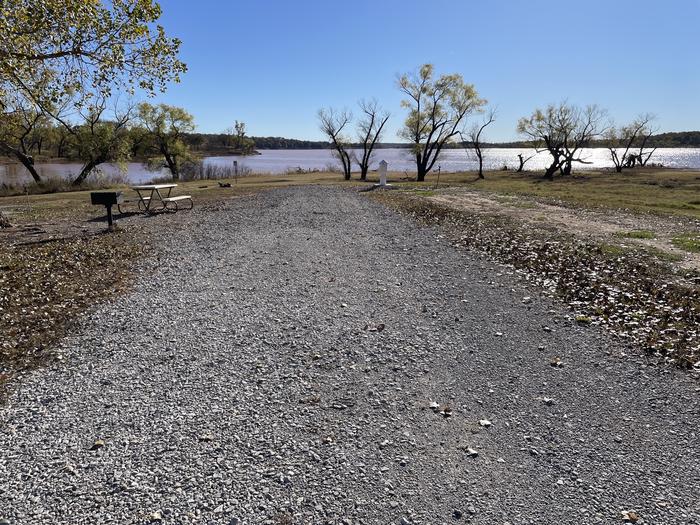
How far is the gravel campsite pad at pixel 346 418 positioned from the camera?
3.05 metres

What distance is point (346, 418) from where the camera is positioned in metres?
4.06

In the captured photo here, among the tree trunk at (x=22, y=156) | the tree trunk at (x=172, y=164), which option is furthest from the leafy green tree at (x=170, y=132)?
the tree trunk at (x=22, y=156)

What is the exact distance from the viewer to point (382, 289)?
26.4 ft

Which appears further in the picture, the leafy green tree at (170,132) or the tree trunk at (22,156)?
the leafy green tree at (170,132)

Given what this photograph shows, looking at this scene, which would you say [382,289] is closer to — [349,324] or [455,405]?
[349,324]

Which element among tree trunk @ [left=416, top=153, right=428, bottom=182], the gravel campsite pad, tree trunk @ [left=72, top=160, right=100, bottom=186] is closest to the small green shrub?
the gravel campsite pad

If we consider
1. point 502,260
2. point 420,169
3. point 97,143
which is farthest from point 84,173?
point 502,260

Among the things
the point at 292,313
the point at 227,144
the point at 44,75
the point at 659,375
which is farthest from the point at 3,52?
the point at 227,144

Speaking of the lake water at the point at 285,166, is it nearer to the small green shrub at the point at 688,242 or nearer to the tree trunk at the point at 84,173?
the tree trunk at the point at 84,173

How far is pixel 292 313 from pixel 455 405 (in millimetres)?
3210

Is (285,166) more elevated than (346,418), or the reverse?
(285,166)

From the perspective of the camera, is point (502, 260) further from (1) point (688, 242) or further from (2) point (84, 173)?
(2) point (84, 173)

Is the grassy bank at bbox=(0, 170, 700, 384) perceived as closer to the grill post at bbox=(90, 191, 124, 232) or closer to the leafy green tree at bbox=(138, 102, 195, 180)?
Answer: the grill post at bbox=(90, 191, 124, 232)

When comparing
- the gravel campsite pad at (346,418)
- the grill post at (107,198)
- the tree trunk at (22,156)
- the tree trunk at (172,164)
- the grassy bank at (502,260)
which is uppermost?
the tree trunk at (172,164)
